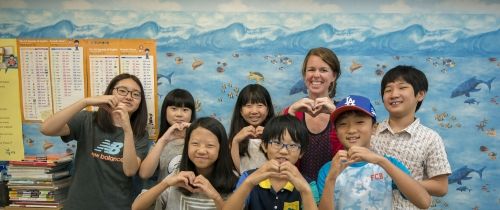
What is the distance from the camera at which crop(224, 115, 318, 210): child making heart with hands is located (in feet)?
4.82

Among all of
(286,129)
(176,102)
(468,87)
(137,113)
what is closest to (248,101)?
(176,102)

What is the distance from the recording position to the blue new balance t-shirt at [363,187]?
157 cm

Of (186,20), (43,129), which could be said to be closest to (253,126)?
(186,20)

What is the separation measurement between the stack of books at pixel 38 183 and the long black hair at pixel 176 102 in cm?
78

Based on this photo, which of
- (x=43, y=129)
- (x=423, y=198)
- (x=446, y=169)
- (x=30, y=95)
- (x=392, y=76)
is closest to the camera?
(x=423, y=198)

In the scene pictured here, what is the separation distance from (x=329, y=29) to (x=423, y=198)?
1314 mm

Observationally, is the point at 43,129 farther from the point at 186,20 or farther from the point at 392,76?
the point at 392,76

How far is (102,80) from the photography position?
8.38ft

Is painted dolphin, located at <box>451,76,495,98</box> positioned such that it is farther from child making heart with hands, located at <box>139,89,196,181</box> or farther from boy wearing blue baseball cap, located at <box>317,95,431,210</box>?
child making heart with hands, located at <box>139,89,196,181</box>

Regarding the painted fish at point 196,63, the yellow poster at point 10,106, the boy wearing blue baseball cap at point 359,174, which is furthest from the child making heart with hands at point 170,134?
the yellow poster at point 10,106

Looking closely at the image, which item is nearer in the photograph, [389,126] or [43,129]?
[389,126]

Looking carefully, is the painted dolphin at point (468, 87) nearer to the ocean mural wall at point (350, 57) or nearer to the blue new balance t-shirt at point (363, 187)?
the ocean mural wall at point (350, 57)

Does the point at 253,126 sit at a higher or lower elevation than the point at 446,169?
higher

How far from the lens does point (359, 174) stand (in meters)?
1.60
